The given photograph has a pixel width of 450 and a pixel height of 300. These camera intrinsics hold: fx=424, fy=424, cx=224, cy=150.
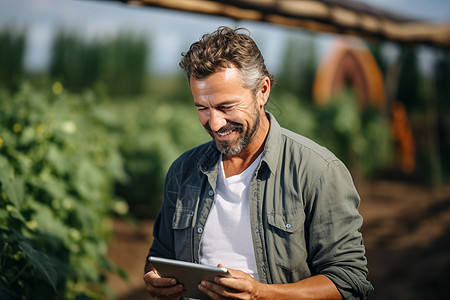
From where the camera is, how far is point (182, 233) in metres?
1.86

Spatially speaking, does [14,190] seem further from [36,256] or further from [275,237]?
[275,237]

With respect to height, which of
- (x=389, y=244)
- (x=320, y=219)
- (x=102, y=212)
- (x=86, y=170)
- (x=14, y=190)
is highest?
(x=320, y=219)

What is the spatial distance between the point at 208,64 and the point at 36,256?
1.14 meters

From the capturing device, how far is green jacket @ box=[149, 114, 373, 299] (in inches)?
63.2

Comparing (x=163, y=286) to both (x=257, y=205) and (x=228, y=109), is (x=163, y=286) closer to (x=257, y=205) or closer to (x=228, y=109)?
(x=257, y=205)

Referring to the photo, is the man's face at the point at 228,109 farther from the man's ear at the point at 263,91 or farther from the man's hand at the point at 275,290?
the man's hand at the point at 275,290

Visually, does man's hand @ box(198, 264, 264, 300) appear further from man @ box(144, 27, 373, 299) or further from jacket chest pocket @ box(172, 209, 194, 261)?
jacket chest pocket @ box(172, 209, 194, 261)

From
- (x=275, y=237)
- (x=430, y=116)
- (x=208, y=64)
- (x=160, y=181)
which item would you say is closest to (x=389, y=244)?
(x=160, y=181)

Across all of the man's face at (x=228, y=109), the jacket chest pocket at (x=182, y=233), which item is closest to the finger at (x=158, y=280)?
the jacket chest pocket at (x=182, y=233)

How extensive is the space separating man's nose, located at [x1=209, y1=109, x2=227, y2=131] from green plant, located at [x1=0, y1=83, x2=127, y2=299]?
1.11 metres

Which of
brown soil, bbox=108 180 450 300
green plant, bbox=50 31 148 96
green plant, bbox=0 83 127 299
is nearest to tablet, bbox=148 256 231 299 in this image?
green plant, bbox=0 83 127 299

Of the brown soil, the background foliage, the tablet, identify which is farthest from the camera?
the brown soil

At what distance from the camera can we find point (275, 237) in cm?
168

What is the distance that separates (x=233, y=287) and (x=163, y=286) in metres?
0.36
